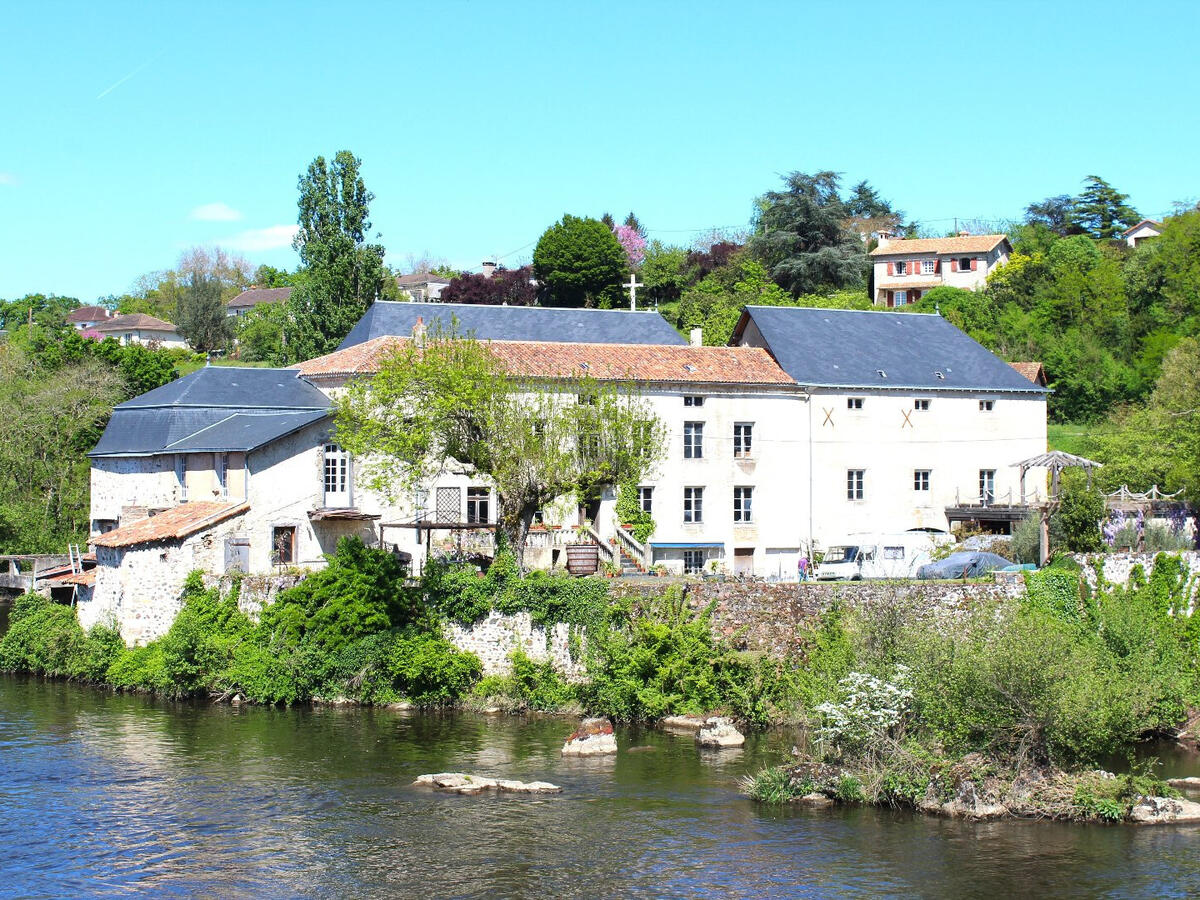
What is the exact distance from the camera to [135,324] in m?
111

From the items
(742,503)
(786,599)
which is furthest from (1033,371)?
(786,599)

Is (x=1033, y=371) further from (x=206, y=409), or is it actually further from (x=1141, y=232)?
(x=1141, y=232)

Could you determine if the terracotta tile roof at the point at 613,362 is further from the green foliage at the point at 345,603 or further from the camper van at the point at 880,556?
the green foliage at the point at 345,603

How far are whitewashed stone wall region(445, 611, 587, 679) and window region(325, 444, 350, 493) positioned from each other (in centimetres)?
723

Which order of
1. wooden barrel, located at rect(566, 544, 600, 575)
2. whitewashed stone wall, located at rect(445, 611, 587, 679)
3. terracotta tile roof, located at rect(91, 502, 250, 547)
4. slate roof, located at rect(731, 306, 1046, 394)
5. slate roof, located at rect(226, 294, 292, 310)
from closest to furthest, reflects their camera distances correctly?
whitewashed stone wall, located at rect(445, 611, 587, 679) < wooden barrel, located at rect(566, 544, 600, 575) < terracotta tile roof, located at rect(91, 502, 250, 547) < slate roof, located at rect(731, 306, 1046, 394) < slate roof, located at rect(226, 294, 292, 310)

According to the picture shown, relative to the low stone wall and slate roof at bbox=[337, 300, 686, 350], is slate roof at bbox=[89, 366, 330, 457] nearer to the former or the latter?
slate roof at bbox=[337, 300, 686, 350]

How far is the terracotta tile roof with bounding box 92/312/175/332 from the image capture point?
10971 cm

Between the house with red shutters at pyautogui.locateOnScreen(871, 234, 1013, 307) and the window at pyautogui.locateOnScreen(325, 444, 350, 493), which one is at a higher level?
the house with red shutters at pyautogui.locateOnScreen(871, 234, 1013, 307)

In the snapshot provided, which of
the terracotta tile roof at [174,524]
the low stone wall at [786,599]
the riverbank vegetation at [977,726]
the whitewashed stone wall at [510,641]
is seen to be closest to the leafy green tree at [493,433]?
the whitewashed stone wall at [510,641]

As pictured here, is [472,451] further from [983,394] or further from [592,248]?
[592,248]

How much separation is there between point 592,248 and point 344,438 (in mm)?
47634

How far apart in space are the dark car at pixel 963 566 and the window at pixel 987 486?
40.9 ft

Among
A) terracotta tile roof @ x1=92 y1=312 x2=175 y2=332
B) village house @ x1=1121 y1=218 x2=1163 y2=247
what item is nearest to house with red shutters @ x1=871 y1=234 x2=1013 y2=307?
village house @ x1=1121 y1=218 x2=1163 y2=247

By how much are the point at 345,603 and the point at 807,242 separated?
53009 mm
